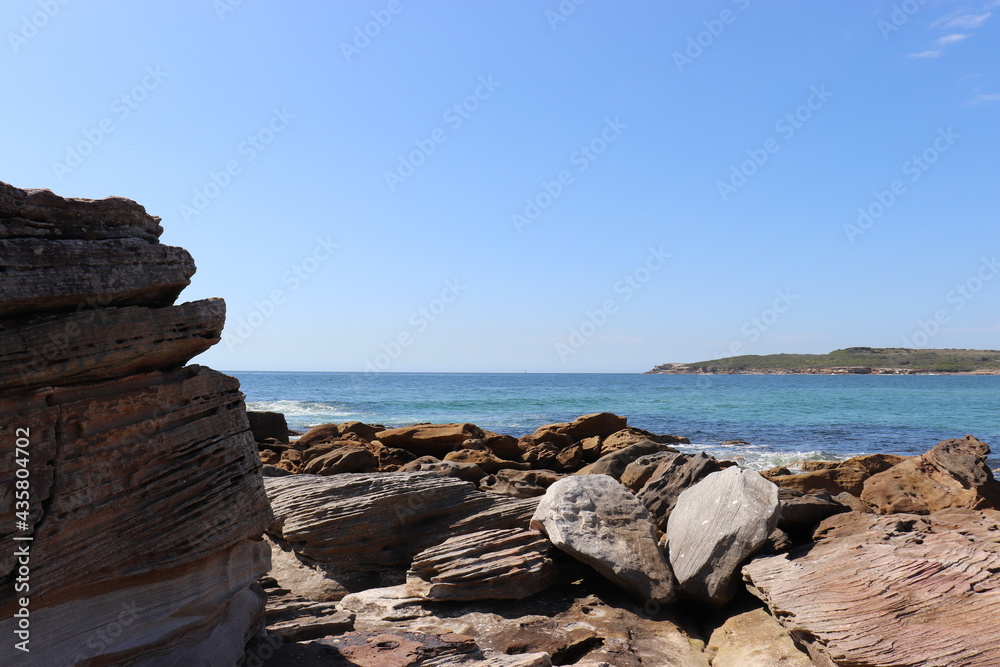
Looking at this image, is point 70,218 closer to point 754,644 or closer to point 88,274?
point 88,274

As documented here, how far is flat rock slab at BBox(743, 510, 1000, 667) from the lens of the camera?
528 centimetres

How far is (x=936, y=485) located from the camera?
10.3 m

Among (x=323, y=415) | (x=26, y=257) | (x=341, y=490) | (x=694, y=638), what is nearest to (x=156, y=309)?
(x=26, y=257)

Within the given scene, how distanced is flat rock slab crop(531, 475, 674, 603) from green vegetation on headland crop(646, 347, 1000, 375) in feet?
418

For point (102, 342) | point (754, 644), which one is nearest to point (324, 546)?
point (102, 342)

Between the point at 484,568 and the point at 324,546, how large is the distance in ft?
7.25

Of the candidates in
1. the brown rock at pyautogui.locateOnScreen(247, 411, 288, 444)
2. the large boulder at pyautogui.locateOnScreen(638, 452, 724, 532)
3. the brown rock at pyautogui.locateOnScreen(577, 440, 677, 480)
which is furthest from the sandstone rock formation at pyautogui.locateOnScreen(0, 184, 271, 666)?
the brown rock at pyautogui.locateOnScreen(247, 411, 288, 444)

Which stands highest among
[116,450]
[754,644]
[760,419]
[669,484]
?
[116,450]

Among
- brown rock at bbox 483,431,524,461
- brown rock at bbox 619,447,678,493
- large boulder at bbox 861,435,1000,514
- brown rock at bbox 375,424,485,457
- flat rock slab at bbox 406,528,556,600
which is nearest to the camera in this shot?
flat rock slab at bbox 406,528,556,600

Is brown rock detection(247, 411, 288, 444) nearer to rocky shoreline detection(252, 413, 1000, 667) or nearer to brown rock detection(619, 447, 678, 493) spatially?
rocky shoreline detection(252, 413, 1000, 667)

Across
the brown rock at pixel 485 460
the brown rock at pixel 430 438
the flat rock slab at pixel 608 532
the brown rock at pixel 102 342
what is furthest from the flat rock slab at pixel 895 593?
the brown rock at pixel 430 438

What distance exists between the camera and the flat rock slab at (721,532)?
23.9ft

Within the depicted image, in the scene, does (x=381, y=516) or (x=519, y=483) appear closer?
(x=381, y=516)

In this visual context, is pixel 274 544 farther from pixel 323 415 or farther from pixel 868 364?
pixel 868 364
